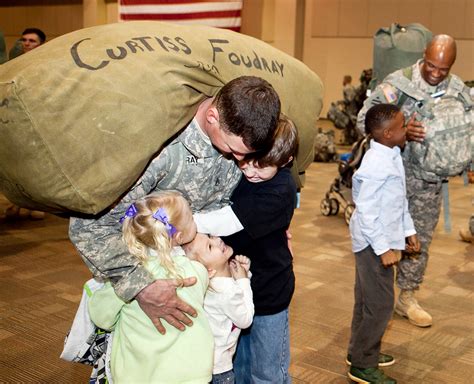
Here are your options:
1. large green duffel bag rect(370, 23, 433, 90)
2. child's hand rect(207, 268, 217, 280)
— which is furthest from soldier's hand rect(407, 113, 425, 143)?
child's hand rect(207, 268, 217, 280)

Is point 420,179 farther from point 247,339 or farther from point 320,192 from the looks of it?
point 320,192

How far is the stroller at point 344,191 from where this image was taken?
21.1ft

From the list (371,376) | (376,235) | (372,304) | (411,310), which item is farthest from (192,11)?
(371,376)

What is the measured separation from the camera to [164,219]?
2.04 metres

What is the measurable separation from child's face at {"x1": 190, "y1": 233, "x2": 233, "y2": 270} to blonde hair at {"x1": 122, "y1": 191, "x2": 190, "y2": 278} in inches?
6.3

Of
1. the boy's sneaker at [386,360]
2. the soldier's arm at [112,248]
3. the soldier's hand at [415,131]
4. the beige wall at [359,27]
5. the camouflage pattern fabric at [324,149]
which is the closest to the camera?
the soldier's arm at [112,248]

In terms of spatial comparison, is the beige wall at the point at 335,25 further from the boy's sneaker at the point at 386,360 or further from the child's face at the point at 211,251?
the child's face at the point at 211,251

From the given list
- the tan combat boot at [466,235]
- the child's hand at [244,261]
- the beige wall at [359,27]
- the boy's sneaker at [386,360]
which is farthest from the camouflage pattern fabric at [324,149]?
the child's hand at [244,261]

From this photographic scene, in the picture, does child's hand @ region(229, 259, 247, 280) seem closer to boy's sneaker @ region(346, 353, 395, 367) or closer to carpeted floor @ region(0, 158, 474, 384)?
carpeted floor @ region(0, 158, 474, 384)

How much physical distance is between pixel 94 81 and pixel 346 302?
3.23 metres

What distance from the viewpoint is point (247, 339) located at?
8.62 ft

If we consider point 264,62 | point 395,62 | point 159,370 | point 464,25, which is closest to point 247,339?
point 159,370

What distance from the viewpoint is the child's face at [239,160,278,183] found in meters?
2.26

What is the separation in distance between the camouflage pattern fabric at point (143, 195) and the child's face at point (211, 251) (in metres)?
0.11
